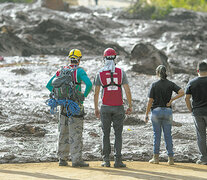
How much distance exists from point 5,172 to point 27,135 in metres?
2.82

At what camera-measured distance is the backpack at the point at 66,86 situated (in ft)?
21.5

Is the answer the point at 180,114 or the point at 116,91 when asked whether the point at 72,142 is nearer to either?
the point at 116,91

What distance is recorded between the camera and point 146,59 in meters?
17.6

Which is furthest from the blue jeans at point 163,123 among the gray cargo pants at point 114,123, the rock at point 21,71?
the rock at point 21,71

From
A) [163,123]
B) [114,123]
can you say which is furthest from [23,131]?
[163,123]

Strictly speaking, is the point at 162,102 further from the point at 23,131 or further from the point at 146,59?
the point at 146,59

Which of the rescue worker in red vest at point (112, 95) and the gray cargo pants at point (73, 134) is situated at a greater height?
the rescue worker in red vest at point (112, 95)

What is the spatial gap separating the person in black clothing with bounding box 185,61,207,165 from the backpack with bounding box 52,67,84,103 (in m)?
1.81

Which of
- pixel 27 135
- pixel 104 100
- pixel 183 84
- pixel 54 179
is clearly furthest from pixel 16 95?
pixel 54 179

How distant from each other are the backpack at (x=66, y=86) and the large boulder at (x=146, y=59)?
426 inches

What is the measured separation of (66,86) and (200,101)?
2196mm

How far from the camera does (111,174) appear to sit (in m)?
5.91

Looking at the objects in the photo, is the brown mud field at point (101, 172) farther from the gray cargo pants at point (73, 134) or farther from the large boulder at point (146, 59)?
the large boulder at point (146, 59)

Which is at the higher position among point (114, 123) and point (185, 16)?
point (185, 16)
